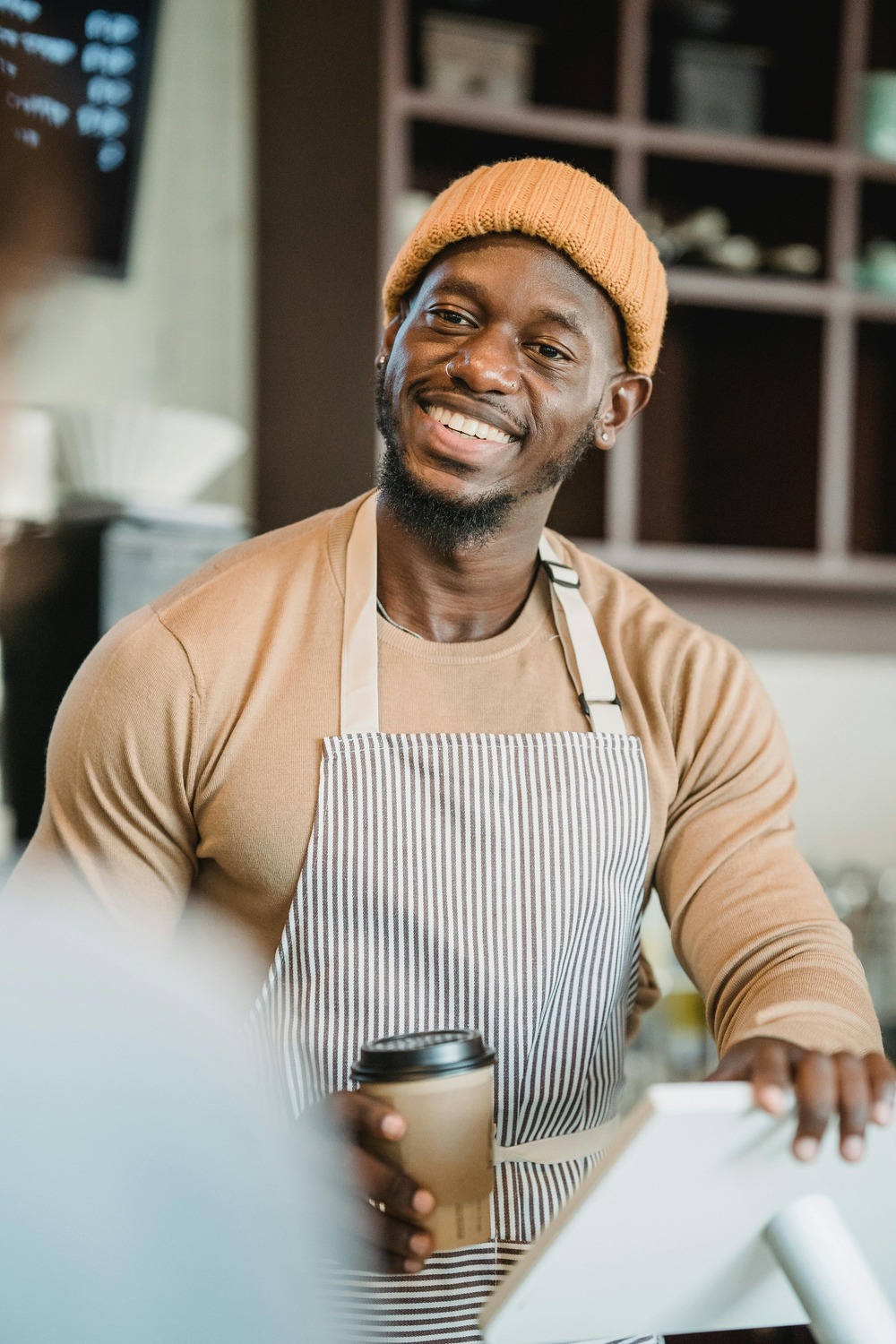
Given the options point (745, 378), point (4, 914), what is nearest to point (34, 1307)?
point (4, 914)

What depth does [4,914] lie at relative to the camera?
1037 mm

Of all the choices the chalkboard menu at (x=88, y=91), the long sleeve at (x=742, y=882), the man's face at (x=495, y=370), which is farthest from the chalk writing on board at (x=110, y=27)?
the long sleeve at (x=742, y=882)

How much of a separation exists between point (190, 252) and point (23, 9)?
45cm

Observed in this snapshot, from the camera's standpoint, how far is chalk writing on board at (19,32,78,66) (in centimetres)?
176

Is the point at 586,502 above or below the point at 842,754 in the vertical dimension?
above

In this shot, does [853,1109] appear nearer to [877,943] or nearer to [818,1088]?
[818,1088]

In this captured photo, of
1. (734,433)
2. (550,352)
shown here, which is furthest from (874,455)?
(550,352)

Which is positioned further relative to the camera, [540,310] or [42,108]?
A: [42,108]

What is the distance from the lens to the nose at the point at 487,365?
1116mm

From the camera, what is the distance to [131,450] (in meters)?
1.72

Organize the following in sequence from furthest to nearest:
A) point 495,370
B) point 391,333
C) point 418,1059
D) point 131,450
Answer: point 131,450 < point 391,333 < point 495,370 < point 418,1059

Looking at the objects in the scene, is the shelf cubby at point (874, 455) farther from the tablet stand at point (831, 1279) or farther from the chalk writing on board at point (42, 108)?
the tablet stand at point (831, 1279)

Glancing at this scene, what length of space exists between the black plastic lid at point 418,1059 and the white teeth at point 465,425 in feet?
1.83

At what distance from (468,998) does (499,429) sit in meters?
0.51
